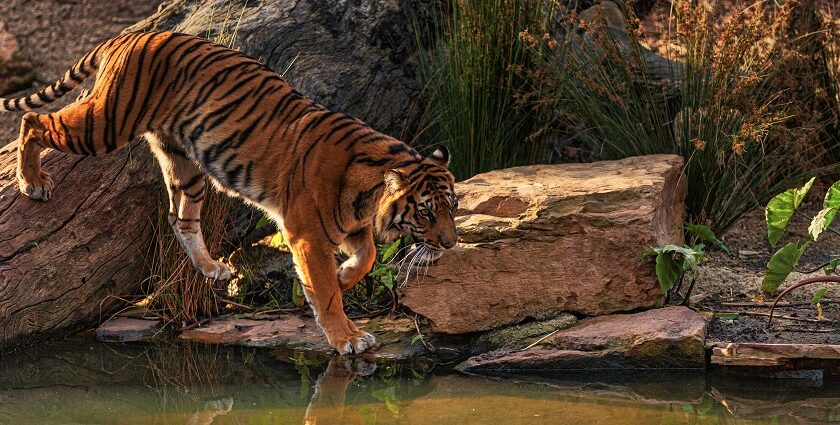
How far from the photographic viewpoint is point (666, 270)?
17.4 ft

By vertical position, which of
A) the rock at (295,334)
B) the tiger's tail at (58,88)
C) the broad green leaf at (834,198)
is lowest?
the rock at (295,334)

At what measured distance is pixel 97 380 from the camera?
5.21 metres

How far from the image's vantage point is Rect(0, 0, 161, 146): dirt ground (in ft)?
28.4

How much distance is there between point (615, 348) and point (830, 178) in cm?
304

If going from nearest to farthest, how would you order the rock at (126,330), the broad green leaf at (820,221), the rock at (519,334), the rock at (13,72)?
1. the broad green leaf at (820,221)
2. the rock at (519,334)
3. the rock at (126,330)
4. the rock at (13,72)

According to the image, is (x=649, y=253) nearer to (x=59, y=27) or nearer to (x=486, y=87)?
(x=486, y=87)

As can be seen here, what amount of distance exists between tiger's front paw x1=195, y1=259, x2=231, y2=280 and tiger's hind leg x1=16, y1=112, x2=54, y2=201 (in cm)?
90

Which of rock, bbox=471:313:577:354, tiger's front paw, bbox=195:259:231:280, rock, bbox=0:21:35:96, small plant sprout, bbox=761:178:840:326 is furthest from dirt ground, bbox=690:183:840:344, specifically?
rock, bbox=0:21:35:96

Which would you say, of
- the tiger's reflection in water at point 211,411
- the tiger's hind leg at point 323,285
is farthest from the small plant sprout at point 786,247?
the tiger's reflection in water at point 211,411

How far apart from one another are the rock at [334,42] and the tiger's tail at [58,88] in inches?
37.8

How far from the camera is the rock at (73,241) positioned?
566 cm

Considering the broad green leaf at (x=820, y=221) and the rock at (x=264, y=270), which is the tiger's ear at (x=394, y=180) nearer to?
the rock at (x=264, y=270)

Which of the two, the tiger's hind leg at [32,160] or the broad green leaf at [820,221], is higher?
the tiger's hind leg at [32,160]

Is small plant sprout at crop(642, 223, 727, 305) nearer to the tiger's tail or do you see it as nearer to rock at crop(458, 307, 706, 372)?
rock at crop(458, 307, 706, 372)
